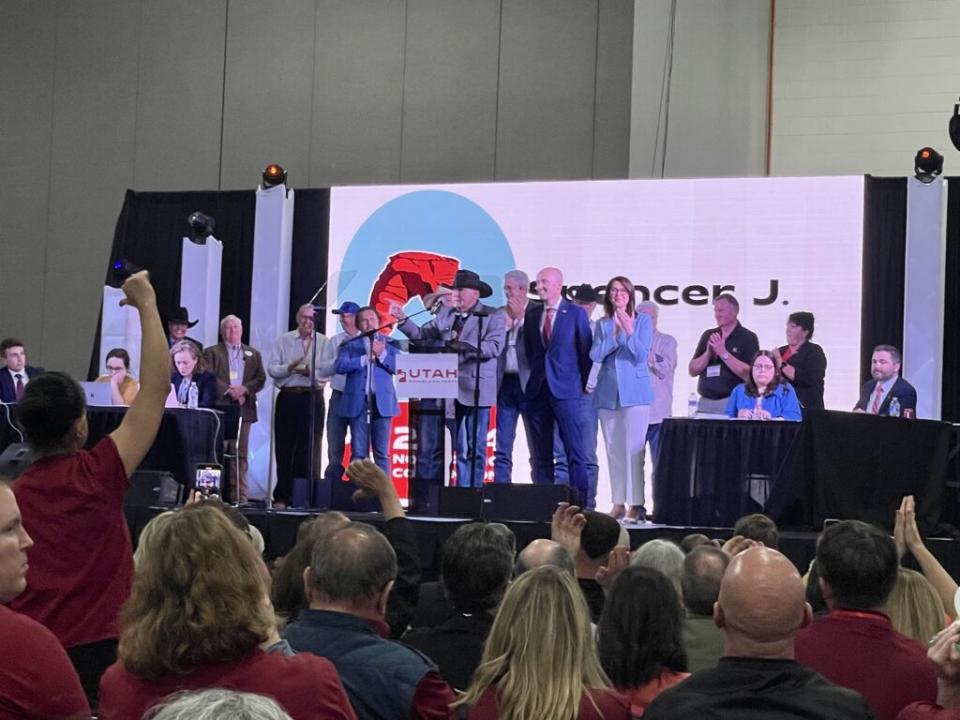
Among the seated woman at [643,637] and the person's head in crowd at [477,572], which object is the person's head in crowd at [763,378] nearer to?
Result: the person's head in crowd at [477,572]

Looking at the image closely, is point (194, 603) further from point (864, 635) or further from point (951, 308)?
point (951, 308)

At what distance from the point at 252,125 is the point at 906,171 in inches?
245

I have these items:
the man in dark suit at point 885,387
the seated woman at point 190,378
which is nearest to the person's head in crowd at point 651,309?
the man in dark suit at point 885,387

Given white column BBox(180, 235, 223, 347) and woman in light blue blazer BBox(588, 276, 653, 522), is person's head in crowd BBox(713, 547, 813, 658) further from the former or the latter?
white column BBox(180, 235, 223, 347)

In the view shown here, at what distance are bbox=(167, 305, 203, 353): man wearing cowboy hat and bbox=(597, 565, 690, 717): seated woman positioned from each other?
847cm

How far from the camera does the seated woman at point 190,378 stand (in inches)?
407

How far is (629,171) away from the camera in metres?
12.0

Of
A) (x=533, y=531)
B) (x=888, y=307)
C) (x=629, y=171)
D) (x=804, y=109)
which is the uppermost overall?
(x=804, y=109)

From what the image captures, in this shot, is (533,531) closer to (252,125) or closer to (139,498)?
(139,498)

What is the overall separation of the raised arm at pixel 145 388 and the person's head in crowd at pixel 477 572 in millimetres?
→ 703

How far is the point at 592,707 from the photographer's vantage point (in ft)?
7.52

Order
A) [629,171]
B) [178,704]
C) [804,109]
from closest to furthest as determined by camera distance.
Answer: [178,704] → [629,171] → [804,109]

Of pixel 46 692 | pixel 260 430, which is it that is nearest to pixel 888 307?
pixel 260 430

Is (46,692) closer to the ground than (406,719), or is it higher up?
higher up
